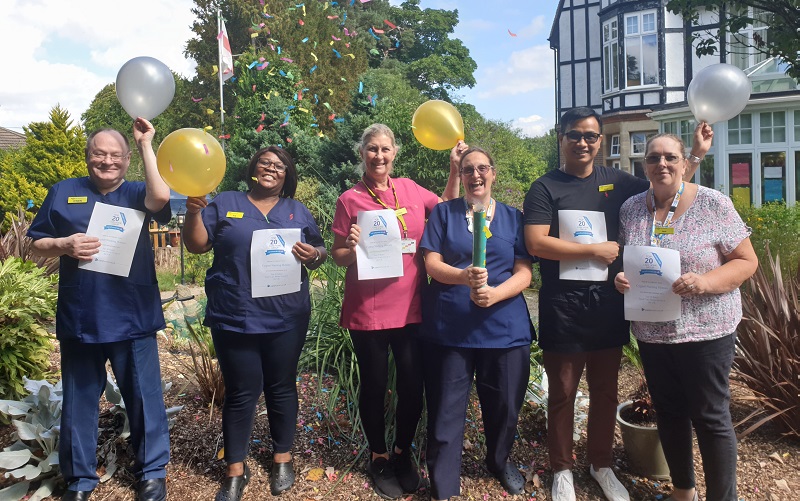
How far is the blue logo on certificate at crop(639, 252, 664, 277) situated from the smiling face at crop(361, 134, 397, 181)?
1.34 meters

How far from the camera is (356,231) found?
10.1 feet

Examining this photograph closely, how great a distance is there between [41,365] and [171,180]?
207 centimetres

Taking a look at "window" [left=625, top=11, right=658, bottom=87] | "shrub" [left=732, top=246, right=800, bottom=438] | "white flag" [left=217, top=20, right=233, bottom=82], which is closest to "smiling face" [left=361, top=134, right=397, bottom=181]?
"shrub" [left=732, top=246, right=800, bottom=438]

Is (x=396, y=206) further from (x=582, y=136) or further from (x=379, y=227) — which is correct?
(x=582, y=136)

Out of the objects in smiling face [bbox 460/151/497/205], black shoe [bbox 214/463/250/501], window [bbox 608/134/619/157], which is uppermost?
window [bbox 608/134/619/157]

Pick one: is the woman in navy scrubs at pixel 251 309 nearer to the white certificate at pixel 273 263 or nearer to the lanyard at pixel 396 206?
the white certificate at pixel 273 263

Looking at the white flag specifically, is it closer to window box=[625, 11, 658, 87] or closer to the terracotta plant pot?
window box=[625, 11, 658, 87]

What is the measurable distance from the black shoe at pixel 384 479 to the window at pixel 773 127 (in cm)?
1862

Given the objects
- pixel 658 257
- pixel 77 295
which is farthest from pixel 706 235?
pixel 77 295

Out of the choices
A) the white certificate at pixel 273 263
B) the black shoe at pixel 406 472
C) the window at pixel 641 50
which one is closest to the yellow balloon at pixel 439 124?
the white certificate at pixel 273 263

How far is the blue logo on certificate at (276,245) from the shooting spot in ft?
10.1

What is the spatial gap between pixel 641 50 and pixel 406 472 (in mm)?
23563

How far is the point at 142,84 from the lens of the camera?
3016 millimetres

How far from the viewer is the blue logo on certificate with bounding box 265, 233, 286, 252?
10.1 feet
